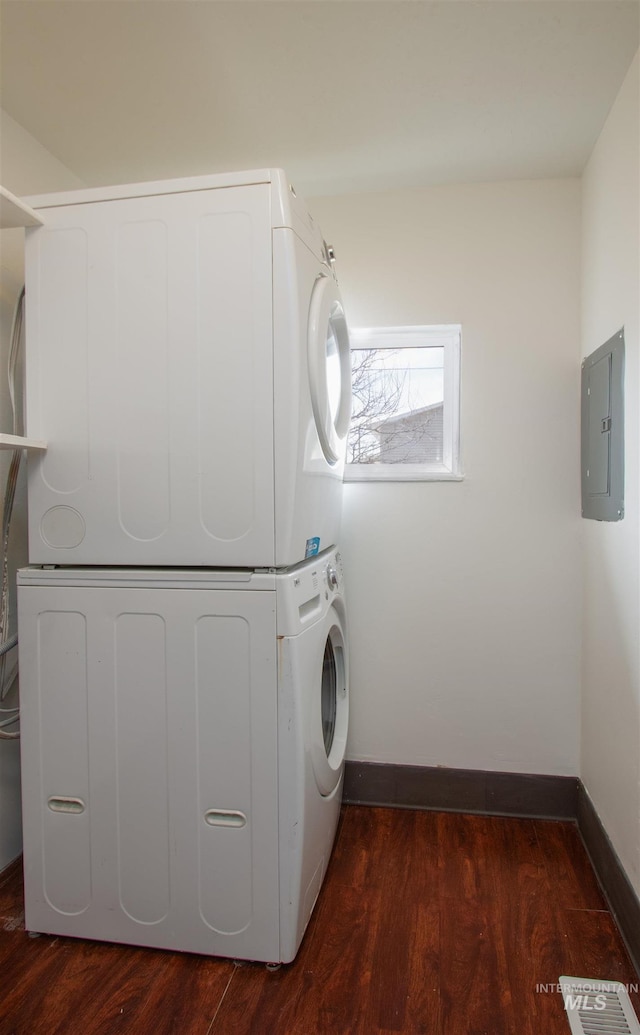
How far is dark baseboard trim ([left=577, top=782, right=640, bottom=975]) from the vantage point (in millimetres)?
1477

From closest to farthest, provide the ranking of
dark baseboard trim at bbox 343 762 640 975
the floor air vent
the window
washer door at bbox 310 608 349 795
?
the floor air vent, washer door at bbox 310 608 349 795, dark baseboard trim at bbox 343 762 640 975, the window

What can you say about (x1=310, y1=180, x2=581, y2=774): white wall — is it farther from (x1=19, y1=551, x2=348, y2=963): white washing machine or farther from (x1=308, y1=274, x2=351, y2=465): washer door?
(x1=19, y1=551, x2=348, y2=963): white washing machine

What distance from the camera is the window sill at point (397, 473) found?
2211mm

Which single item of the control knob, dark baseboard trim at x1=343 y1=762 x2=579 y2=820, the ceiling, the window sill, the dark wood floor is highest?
the ceiling

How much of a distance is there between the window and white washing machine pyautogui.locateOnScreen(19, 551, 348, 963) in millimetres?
901

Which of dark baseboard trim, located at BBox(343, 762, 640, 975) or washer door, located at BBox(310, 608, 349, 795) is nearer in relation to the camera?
washer door, located at BBox(310, 608, 349, 795)

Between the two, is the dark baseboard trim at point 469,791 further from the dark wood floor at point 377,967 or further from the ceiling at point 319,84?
the ceiling at point 319,84

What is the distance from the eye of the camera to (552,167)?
2066 millimetres

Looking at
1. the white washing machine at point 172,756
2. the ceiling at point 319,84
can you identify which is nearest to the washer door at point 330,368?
the white washing machine at point 172,756

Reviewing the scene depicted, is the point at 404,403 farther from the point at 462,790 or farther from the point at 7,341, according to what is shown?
the point at 462,790

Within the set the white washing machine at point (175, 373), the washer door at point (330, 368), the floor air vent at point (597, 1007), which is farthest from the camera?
the washer door at point (330, 368)

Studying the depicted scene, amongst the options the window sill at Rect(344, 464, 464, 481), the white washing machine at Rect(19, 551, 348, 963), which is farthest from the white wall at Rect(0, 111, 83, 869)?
the window sill at Rect(344, 464, 464, 481)

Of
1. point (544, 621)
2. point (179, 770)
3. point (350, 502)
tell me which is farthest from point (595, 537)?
point (179, 770)

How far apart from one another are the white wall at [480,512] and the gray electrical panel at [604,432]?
0.38 ft
